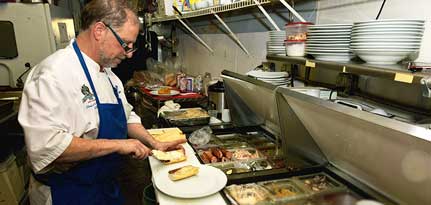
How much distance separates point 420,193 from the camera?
2.63ft

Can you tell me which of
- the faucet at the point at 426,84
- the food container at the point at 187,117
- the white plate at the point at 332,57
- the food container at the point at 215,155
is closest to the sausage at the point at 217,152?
the food container at the point at 215,155

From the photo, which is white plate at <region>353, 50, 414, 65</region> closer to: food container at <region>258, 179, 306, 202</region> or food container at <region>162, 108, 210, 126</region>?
food container at <region>258, 179, 306, 202</region>

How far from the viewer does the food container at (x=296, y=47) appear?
1.29m

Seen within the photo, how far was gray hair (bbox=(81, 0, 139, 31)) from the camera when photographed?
1.23m

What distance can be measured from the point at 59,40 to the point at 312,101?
132 inches

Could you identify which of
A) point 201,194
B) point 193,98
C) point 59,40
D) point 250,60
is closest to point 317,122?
point 201,194

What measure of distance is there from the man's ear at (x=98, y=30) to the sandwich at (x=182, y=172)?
2.33 feet

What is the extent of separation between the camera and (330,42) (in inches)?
41.6

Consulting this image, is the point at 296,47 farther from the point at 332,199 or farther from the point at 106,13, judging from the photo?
the point at 106,13

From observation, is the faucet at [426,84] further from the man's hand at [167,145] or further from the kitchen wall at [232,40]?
the man's hand at [167,145]

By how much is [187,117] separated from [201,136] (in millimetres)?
478

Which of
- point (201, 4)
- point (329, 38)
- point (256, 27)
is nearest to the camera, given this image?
point (329, 38)

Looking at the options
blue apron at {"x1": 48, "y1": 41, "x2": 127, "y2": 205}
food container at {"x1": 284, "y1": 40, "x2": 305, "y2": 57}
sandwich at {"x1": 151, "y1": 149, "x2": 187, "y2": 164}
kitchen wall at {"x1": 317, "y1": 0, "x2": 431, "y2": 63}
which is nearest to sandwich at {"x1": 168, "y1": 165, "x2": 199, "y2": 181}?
sandwich at {"x1": 151, "y1": 149, "x2": 187, "y2": 164}

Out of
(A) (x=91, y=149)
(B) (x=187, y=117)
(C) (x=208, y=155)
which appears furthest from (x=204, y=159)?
(B) (x=187, y=117)
